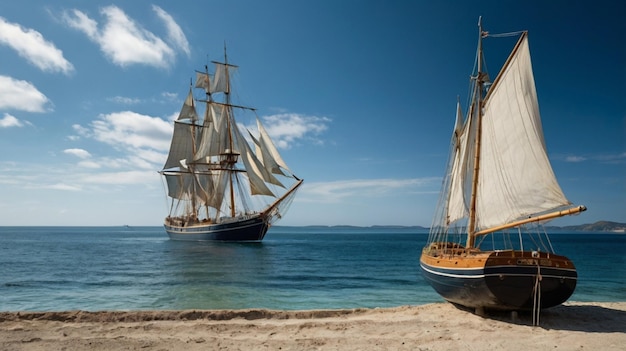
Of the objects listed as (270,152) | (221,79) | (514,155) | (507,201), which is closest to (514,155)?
(514,155)

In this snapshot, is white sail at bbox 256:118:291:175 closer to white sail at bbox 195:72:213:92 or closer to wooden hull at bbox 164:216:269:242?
wooden hull at bbox 164:216:269:242

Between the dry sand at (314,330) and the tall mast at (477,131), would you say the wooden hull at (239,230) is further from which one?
the dry sand at (314,330)

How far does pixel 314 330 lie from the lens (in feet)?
39.5

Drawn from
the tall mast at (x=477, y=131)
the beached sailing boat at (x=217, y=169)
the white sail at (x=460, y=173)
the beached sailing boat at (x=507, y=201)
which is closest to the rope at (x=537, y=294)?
the beached sailing boat at (x=507, y=201)

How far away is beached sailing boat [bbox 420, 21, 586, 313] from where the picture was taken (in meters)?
12.3

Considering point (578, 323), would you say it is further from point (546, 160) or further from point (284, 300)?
point (284, 300)

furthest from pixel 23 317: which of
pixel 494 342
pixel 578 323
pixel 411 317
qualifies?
pixel 578 323

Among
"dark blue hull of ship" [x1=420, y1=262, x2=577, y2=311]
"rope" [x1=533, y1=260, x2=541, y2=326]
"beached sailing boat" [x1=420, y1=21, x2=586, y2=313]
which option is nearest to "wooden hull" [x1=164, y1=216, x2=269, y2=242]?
"beached sailing boat" [x1=420, y1=21, x2=586, y2=313]

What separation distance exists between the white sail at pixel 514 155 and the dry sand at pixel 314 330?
404 cm

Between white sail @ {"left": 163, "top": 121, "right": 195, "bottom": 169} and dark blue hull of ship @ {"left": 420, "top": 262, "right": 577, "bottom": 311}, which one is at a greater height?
white sail @ {"left": 163, "top": 121, "right": 195, "bottom": 169}

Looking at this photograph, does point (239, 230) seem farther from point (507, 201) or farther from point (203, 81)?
point (507, 201)

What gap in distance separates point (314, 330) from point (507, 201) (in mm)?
9084

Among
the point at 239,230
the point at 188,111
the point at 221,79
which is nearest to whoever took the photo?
the point at 239,230

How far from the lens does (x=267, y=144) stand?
6838cm
